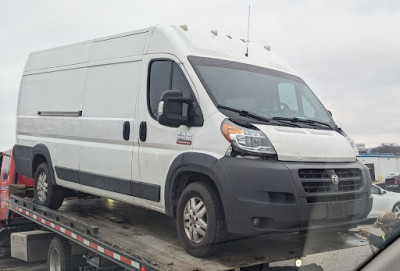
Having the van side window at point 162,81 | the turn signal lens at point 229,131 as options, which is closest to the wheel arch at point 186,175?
the turn signal lens at point 229,131

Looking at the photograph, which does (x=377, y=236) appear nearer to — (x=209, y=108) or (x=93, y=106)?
(x=209, y=108)

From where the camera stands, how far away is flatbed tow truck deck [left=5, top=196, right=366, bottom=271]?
3447mm

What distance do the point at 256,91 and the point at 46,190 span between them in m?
3.81

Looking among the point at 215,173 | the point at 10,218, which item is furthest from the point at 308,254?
the point at 10,218

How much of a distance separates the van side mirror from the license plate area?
148cm

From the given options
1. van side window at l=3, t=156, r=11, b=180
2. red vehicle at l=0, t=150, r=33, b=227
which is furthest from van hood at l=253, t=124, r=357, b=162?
van side window at l=3, t=156, r=11, b=180

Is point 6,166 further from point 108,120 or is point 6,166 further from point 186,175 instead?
point 186,175

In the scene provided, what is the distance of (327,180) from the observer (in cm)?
357

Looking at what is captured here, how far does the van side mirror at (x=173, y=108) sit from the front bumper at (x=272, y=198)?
657mm

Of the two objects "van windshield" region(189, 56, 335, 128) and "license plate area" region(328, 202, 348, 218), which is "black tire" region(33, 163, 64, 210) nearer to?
"van windshield" region(189, 56, 335, 128)

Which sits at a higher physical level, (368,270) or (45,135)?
(45,135)

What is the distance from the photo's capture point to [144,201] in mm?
4469

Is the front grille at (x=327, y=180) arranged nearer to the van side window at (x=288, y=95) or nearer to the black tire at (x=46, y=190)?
the van side window at (x=288, y=95)

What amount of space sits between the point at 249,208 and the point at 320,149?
0.87 meters
